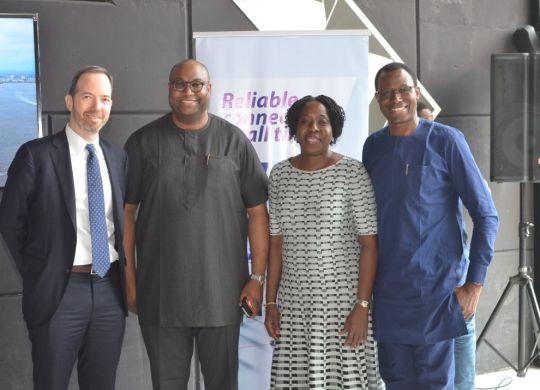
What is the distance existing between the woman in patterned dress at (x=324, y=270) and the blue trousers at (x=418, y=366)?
0.08 meters

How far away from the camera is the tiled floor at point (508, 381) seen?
14.3 feet

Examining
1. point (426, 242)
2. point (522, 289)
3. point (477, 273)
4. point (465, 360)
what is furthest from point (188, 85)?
point (522, 289)

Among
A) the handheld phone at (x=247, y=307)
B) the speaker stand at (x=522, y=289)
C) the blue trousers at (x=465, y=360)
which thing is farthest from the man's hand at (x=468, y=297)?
the speaker stand at (x=522, y=289)

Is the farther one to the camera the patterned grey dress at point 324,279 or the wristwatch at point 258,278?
the wristwatch at point 258,278

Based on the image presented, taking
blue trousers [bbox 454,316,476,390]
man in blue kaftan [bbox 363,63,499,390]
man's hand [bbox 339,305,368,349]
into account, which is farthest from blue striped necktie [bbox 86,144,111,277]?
blue trousers [bbox 454,316,476,390]

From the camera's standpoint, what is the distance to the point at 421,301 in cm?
255

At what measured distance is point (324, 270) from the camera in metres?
2.51

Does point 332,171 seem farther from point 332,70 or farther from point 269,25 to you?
point 269,25

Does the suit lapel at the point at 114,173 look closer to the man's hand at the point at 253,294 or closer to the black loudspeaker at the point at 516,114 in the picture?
the man's hand at the point at 253,294

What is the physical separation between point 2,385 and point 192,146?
73.2 inches

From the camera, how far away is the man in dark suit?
249 centimetres

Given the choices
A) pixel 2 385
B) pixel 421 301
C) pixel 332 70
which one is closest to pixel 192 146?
pixel 421 301

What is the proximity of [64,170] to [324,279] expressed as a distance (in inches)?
39.9

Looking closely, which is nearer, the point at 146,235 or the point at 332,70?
the point at 146,235
